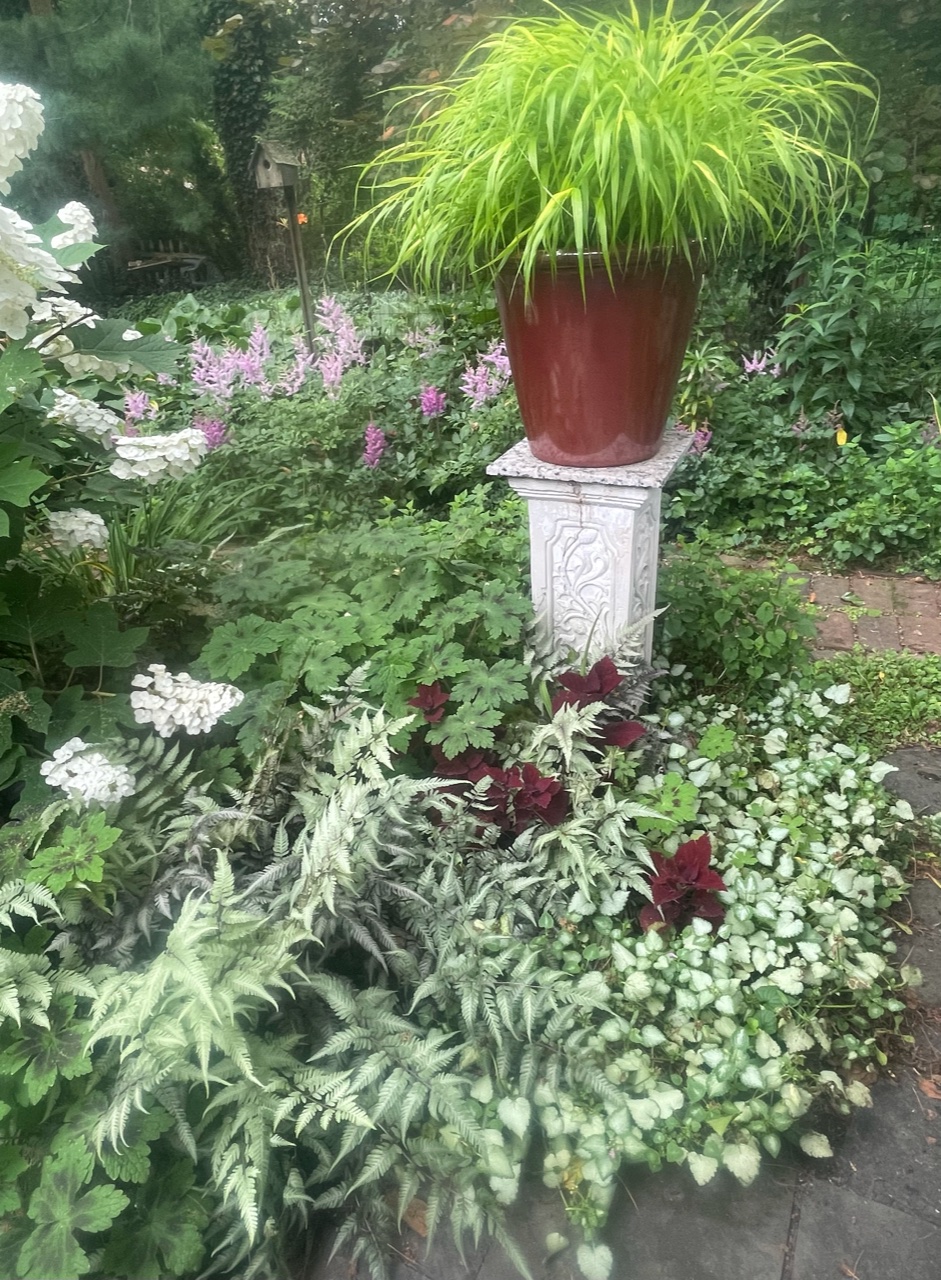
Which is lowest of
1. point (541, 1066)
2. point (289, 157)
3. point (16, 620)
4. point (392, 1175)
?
point (392, 1175)

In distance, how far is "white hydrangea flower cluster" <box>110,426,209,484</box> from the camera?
161 cm

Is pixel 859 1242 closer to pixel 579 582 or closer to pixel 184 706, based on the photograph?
pixel 579 582

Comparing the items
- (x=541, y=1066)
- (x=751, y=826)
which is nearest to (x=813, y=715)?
(x=751, y=826)

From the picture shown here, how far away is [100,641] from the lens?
154 cm

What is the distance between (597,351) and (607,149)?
32cm

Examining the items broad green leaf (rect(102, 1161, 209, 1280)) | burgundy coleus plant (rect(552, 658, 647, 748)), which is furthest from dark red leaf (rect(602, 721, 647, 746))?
broad green leaf (rect(102, 1161, 209, 1280))

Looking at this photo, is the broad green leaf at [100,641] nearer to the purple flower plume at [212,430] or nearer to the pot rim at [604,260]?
the pot rim at [604,260]

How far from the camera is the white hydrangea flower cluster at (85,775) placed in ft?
4.39

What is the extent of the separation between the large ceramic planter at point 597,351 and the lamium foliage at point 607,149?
0.15 ft

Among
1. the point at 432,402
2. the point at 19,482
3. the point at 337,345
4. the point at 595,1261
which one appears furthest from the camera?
the point at 337,345

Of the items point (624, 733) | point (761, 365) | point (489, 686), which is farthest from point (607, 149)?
point (761, 365)

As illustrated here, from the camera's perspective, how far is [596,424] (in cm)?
→ 158

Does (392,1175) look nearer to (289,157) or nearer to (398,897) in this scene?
(398,897)

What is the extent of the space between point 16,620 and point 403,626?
2.53 feet
